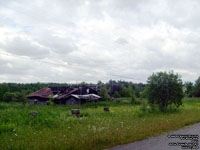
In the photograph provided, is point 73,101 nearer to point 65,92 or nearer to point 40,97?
point 65,92

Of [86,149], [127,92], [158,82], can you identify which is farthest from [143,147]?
[127,92]

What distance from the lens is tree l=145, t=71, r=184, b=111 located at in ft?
72.7

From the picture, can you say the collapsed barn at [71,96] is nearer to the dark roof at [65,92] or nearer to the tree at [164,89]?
the dark roof at [65,92]

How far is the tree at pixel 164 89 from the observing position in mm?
22156

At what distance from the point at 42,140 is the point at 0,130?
10.2 ft

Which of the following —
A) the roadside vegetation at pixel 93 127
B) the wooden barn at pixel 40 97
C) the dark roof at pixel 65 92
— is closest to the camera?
the roadside vegetation at pixel 93 127

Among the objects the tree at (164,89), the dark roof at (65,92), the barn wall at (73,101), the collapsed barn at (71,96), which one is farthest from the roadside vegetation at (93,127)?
the dark roof at (65,92)

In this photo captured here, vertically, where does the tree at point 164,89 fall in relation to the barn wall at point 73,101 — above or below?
above

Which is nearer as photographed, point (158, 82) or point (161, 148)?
point (161, 148)

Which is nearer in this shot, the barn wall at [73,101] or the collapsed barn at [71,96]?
the barn wall at [73,101]

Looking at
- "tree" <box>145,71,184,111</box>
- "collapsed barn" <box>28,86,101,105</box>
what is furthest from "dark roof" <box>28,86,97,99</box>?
"tree" <box>145,71,184,111</box>

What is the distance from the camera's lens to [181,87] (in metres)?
22.7

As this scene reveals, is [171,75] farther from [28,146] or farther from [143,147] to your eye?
[28,146]

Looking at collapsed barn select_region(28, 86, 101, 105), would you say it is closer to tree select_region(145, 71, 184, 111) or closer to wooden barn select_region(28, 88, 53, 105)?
wooden barn select_region(28, 88, 53, 105)
